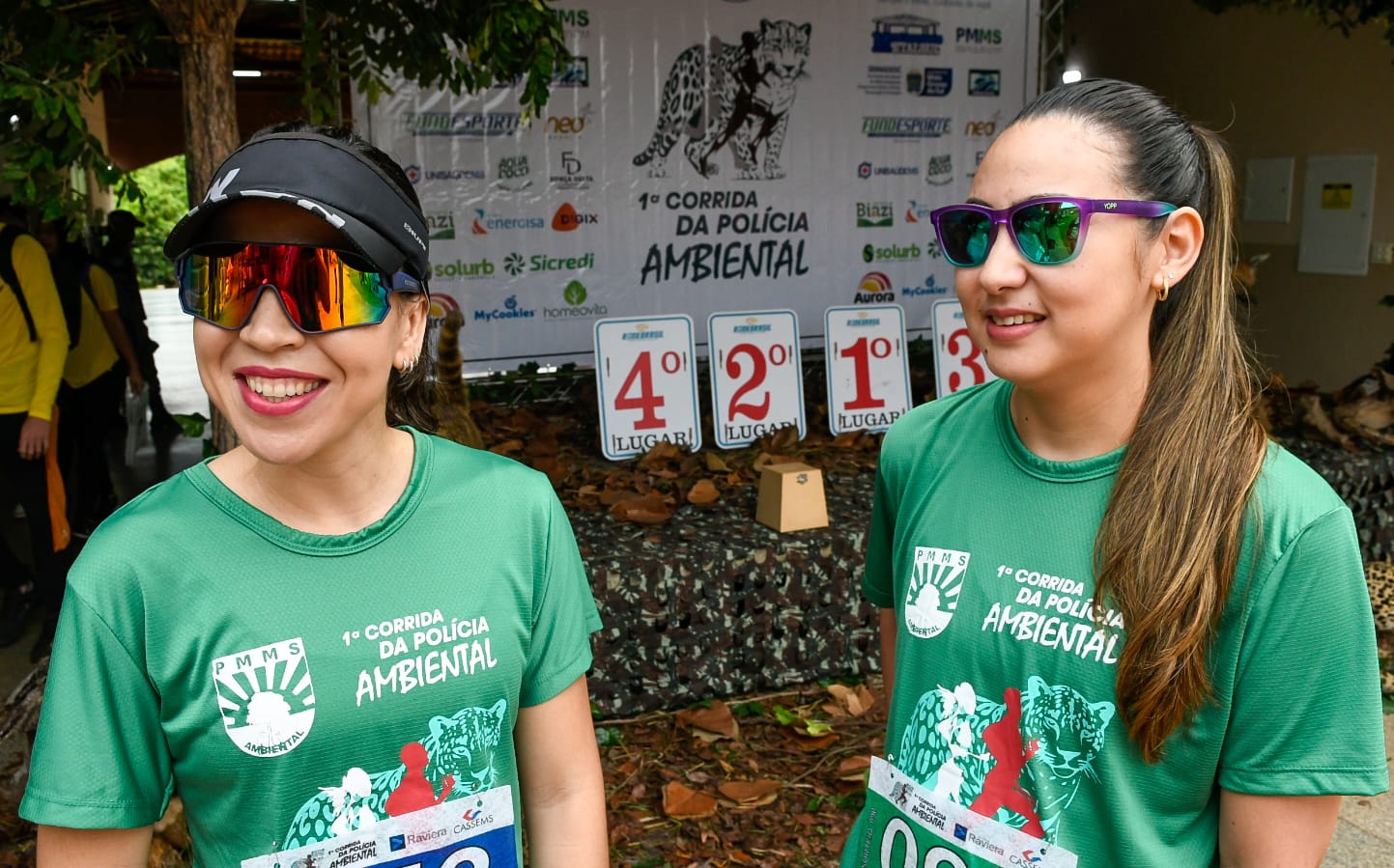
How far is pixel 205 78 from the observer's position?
11.6ft

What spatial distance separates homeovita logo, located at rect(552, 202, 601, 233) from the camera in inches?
248

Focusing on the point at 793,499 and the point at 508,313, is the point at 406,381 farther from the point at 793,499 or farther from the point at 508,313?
the point at 508,313

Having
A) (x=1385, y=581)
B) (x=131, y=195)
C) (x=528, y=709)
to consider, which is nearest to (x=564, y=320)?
(x=131, y=195)

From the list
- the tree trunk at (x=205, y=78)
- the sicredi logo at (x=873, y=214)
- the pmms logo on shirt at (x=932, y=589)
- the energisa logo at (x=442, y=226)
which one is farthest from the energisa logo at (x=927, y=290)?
the pmms logo on shirt at (x=932, y=589)

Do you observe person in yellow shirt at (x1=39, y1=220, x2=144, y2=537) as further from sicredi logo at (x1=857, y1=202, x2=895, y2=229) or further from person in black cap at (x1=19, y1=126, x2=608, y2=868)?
person in black cap at (x1=19, y1=126, x2=608, y2=868)

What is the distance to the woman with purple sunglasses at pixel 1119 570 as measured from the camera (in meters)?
1.44

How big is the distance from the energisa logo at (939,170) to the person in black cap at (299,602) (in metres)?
6.16

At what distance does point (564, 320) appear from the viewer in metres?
6.32

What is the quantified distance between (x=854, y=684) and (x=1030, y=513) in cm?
316

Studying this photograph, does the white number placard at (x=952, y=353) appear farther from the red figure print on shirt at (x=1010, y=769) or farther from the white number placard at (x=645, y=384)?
the red figure print on shirt at (x=1010, y=769)

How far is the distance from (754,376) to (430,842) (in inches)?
176

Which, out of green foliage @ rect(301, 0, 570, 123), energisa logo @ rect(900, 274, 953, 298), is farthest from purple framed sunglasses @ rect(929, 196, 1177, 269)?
energisa logo @ rect(900, 274, 953, 298)

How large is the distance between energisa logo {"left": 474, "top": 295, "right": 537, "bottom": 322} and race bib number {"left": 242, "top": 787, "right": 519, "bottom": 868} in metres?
4.72

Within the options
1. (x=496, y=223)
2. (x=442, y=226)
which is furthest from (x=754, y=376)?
(x=442, y=226)
